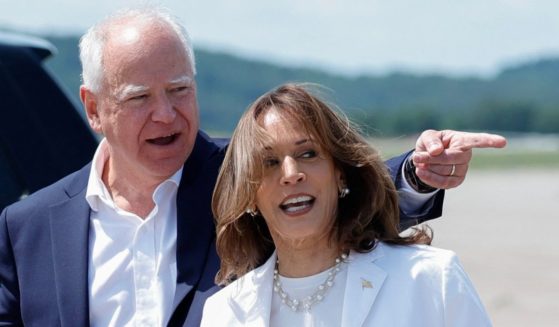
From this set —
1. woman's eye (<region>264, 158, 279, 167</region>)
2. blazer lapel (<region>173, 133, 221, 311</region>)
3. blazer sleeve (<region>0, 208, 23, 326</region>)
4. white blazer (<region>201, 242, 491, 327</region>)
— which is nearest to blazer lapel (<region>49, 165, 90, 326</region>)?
blazer sleeve (<region>0, 208, 23, 326</region>)

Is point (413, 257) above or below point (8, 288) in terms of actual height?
above

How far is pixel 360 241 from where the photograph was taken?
3.34m

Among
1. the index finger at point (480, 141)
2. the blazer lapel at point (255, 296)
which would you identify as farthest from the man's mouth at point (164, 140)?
the index finger at point (480, 141)

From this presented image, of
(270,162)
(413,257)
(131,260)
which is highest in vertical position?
(270,162)

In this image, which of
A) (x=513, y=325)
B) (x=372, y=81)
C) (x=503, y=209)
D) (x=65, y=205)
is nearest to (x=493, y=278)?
(x=513, y=325)

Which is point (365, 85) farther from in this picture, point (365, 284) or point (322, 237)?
point (365, 284)

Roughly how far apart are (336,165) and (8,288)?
4.30 ft

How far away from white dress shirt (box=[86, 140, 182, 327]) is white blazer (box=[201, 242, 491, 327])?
490mm

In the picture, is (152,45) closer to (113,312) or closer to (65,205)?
(65,205)

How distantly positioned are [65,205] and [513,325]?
6.47m

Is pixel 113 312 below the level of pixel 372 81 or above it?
above

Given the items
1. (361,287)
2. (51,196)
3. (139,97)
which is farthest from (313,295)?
(51,196)

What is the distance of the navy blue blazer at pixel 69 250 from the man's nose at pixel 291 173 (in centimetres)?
53

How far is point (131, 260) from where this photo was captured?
12.7 feet
